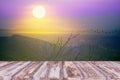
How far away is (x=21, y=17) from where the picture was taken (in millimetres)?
2459

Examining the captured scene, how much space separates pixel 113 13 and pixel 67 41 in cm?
51

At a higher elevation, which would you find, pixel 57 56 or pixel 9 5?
pixel 9 5

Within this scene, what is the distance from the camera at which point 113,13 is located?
8.17 ft

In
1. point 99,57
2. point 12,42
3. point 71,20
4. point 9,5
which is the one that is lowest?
point 99,57

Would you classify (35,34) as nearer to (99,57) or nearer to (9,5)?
(9,5)

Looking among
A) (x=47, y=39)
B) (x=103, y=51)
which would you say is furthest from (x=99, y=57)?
(x=47, y=39)

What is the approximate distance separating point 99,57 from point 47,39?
1.76ft

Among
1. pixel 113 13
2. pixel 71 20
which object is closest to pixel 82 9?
pixel 71 20

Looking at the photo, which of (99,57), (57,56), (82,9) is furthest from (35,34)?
(99,57)

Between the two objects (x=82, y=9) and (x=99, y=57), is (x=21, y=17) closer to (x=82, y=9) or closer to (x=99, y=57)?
(x=82, y=9)

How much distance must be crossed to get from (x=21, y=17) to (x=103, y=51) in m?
0.84

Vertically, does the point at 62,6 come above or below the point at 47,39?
above

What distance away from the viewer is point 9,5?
246 cm

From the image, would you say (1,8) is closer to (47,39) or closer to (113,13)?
(47,39)
